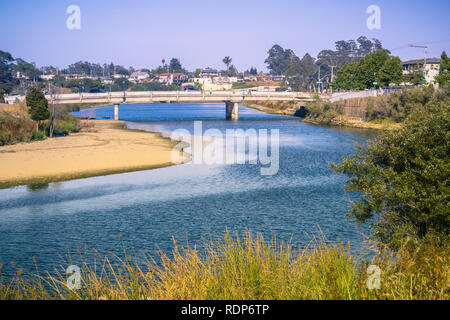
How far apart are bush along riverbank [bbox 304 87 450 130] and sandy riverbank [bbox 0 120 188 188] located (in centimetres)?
3399

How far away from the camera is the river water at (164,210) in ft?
66.8

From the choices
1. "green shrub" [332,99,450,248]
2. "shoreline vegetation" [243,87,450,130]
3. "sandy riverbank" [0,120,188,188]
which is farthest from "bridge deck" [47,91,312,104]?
"green shrub" [332,99,450,248]

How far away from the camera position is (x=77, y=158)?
135ft

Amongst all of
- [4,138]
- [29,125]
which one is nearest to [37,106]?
[29,125]

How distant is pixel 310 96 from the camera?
342 ft

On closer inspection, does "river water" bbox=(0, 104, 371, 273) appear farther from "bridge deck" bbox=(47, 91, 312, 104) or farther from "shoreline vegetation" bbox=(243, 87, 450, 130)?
"bridge deck" bbox=(47, 91, 312, 104)

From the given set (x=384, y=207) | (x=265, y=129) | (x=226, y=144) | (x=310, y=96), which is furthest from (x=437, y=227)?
(x=310, y=96)

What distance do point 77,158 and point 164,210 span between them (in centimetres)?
1803

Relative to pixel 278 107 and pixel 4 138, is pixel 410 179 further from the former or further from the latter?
pixel 278 107

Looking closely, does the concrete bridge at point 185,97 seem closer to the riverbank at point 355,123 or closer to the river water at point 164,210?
the riverbank at point 355,123

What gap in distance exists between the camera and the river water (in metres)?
20.4

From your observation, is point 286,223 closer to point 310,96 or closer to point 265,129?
point 265,129

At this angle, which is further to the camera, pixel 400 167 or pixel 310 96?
pixel 310 96
